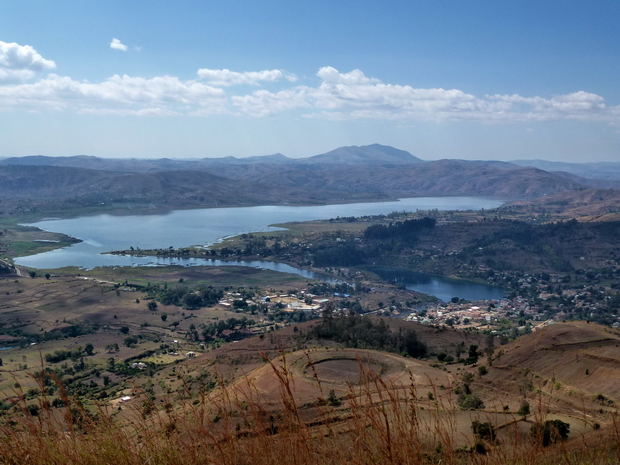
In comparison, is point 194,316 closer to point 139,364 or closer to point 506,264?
point 139,364

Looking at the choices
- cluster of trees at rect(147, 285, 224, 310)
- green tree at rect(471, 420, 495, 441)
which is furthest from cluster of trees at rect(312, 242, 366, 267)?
green tree at rect(471, 420, 495, 441)

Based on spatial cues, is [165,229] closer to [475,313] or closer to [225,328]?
[225,328]

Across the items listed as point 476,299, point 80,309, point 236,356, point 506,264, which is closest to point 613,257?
point 506,264

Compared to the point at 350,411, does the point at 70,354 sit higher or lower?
lower

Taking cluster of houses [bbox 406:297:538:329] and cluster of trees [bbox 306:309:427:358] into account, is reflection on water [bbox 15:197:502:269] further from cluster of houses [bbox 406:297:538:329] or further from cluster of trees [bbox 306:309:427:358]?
cluster of trees [bbox 306:309:427:358]

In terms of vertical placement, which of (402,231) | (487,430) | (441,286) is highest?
(487,430)

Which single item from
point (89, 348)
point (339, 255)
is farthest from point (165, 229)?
point (89, 348)
